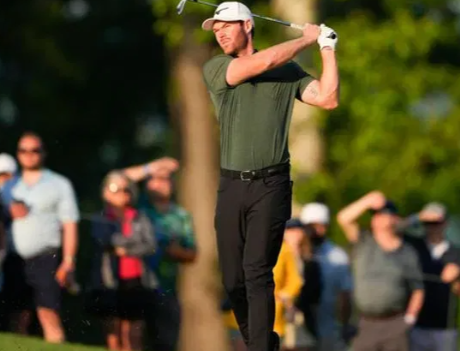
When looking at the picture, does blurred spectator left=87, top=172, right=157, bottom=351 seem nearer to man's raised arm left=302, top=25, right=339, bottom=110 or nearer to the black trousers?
the black trousers

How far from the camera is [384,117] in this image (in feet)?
97.5

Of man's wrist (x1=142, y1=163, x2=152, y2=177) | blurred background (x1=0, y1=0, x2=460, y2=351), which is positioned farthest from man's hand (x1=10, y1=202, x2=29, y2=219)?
blurred background (x1=0, y1=0, x2=460, y2=351)

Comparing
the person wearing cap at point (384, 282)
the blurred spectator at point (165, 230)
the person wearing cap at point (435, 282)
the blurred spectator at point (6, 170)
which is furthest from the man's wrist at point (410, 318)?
the blurred spectator at point (6, 170)

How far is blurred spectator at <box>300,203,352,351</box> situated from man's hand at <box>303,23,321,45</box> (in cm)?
471

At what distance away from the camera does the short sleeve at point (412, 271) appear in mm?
15188

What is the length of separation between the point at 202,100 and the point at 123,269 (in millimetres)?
12459

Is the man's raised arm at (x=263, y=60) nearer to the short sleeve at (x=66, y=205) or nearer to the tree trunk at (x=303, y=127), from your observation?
the short sleeve at (x=66, y=205)

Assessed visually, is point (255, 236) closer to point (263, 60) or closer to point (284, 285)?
point (263, 60)

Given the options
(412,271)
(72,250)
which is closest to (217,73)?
(72,250)

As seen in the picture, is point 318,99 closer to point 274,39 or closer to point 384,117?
point 274,39

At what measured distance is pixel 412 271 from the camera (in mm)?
15250

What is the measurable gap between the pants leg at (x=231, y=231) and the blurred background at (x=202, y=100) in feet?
34.1

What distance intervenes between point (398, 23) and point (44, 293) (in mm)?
14327

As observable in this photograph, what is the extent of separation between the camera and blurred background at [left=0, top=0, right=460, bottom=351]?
80.0 feet
